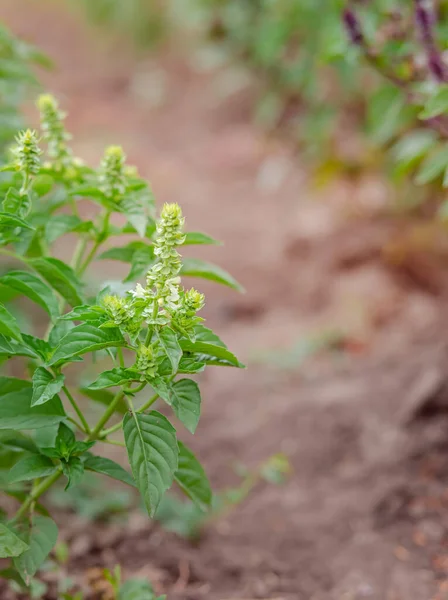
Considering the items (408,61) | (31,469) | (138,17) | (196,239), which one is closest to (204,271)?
(196,239)

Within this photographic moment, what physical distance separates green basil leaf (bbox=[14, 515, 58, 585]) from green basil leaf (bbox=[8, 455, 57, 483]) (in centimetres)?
14

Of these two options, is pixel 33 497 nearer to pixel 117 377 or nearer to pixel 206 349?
pixel 117 377

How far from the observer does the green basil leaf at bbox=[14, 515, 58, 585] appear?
4.14ft

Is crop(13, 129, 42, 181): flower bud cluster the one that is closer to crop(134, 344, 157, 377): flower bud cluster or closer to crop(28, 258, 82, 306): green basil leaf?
crop(28, 258, 82, 306): green basil leaf

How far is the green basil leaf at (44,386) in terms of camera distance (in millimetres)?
1157

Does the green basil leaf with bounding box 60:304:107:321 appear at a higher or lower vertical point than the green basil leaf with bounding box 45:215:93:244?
lower

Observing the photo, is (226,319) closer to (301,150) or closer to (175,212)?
(301,150)

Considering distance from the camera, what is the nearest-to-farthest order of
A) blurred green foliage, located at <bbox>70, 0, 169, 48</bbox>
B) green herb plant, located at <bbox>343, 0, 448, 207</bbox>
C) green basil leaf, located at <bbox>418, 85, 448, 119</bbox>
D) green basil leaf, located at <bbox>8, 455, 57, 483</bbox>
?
green basil leaf, located at <bbox>8, 455, 57, 483</bbox>, green basil leaf, located at <bbox>418, 85, 448, 119</bbox>, green herb plant, located at <bbox>343, 0, 448, 207</bbox>, blurred green foliage, located at <bbox>70, 0, 169, 48</bbox>

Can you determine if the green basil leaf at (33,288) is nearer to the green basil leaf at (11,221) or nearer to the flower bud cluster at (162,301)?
the green basil leaf at (11,221)

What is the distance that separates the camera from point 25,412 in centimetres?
126

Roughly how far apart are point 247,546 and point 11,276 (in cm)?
124

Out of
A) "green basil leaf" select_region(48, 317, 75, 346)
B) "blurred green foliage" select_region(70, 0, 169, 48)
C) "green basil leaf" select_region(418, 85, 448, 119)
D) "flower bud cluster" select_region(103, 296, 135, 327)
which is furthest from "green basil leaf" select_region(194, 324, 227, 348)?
"blurred green foliage" select_region(70, 0, 169, 48)

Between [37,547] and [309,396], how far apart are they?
1.82m

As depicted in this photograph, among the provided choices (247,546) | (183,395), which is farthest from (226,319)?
(183,395)
